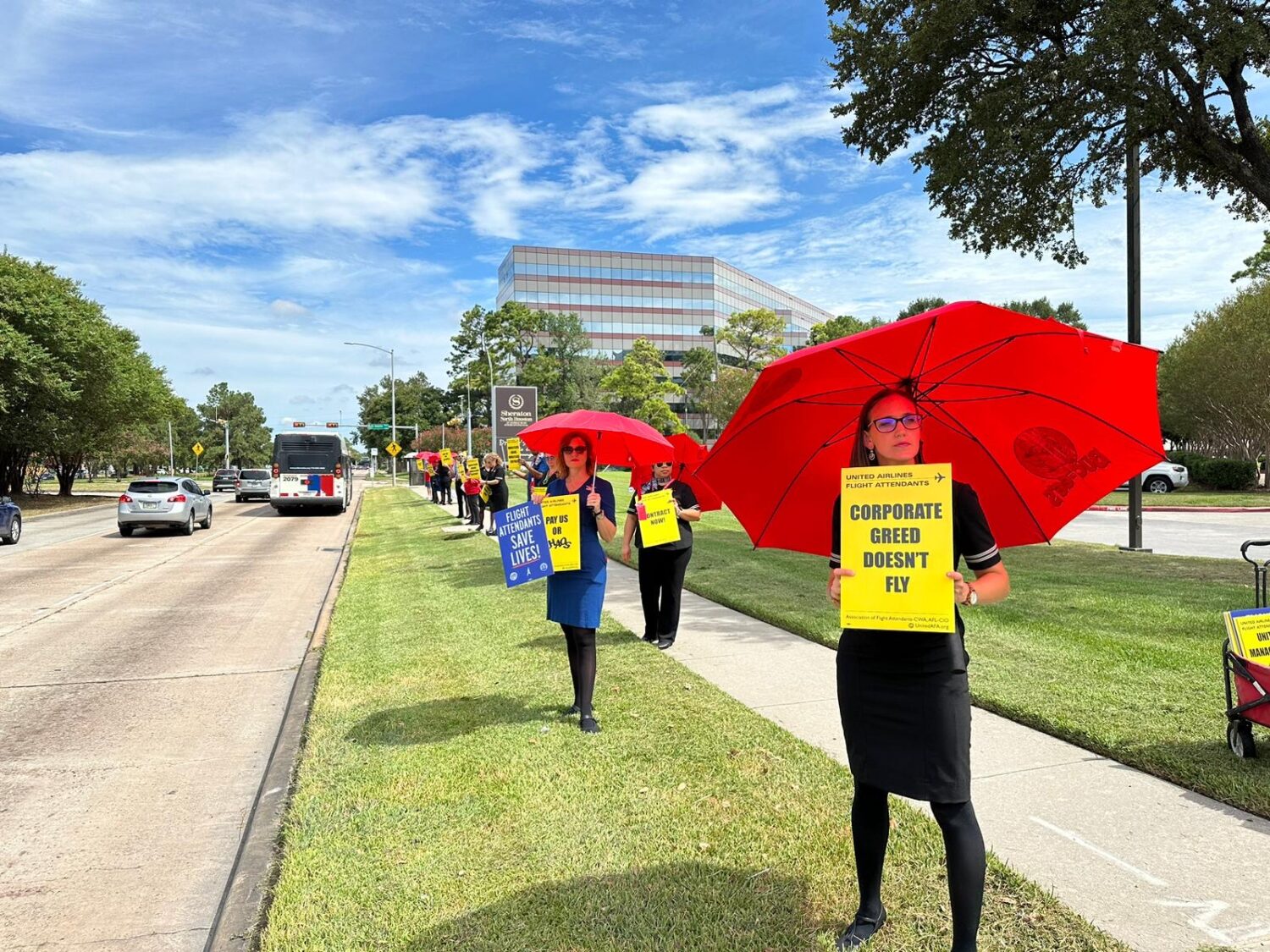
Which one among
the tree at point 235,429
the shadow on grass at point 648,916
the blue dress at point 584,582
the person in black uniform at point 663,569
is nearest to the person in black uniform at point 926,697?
the shadow on grass at point 648,916

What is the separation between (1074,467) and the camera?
9.37 feet

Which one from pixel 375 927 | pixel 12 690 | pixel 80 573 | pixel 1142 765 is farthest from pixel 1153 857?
pixel 80 573

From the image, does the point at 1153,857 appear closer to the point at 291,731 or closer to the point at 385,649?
the point at 291,731

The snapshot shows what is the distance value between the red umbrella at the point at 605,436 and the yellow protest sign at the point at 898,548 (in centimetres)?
259

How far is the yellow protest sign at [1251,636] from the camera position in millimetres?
4363

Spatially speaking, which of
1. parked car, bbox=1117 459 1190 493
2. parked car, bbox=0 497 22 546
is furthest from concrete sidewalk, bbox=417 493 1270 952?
parked car, bbox=1117 459 1190 493

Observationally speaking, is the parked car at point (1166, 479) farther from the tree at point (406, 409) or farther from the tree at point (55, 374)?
the tree at point (406, 409)

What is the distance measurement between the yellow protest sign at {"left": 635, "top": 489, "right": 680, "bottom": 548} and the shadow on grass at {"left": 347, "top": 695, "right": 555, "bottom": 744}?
200cm

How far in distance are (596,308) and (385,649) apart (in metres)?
96.5

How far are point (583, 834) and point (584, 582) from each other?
1.69m

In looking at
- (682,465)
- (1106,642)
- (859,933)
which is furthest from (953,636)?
(1106,642)

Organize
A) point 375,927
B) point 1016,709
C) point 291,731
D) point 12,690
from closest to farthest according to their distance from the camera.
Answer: point 375,927, point 1016,709, point 291,731, point 12,690

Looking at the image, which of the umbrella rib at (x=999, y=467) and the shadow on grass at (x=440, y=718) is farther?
the shadow on grass at (x=440, y=718)

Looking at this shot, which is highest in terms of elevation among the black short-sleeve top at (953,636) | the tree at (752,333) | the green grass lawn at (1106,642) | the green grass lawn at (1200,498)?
the tree at (752,333)
